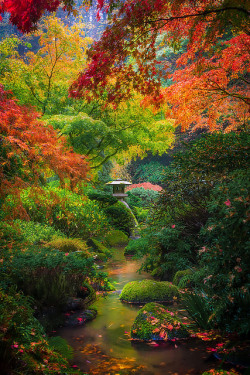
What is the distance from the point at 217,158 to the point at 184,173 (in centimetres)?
83

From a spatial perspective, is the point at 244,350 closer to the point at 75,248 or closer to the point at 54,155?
the point at 75,248

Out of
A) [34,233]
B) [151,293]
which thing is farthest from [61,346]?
[34,233]

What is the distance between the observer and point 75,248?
256 inches

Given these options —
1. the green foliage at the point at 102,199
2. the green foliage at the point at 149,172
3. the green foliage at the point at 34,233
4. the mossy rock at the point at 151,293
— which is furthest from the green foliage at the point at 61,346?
the green foliage at the point at 149,172

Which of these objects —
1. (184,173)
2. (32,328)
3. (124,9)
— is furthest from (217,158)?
(32,328)

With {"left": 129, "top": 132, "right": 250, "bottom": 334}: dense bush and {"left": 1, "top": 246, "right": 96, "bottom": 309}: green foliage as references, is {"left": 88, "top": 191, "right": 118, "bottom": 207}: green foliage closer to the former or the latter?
{"left": 129, "top": 132, "right": 250, "bottom": 334}: dense bush

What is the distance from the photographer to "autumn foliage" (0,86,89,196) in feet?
19.8

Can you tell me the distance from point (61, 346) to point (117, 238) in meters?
9.70

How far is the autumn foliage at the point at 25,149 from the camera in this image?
6031 mm

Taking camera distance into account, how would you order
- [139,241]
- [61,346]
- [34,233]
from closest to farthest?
[61,346]
[34,233]
[139,241]

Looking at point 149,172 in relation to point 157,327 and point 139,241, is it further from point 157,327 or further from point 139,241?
point 157,327

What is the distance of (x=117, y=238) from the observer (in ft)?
44.6

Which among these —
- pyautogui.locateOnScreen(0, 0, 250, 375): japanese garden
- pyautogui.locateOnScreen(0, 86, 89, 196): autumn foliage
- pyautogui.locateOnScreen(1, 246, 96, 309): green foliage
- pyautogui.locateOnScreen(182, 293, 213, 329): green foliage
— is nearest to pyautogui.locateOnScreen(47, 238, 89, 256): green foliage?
pyautogui.locateOnScreen(0, 0, 250, 375): japanese garden

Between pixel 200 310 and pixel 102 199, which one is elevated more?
pixel 102 199
